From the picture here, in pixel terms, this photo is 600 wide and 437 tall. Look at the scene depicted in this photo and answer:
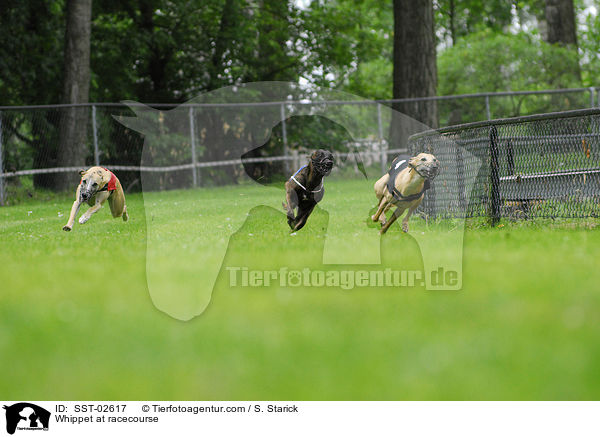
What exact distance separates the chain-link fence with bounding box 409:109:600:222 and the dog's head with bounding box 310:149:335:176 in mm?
2746

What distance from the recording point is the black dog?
7.19m

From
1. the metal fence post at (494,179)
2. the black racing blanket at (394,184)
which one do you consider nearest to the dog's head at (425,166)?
the black racing blanket at (394,184)

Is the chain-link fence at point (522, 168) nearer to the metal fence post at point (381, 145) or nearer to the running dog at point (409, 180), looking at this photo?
the running dog at point (409, 180)

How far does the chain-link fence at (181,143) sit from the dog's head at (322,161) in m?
8.74

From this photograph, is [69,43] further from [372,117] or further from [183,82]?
[372,117]

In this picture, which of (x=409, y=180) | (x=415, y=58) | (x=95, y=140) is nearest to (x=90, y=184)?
(x=409, y=180)

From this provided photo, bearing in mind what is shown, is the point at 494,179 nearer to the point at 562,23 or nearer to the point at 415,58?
the point at 415,58

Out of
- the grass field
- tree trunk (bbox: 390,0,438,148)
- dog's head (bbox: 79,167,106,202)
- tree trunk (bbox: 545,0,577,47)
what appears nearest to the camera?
the grass field

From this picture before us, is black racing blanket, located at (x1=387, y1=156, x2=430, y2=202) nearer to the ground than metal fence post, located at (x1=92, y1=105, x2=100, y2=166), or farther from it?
nearer to the ground

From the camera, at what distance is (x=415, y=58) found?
19.4 meters

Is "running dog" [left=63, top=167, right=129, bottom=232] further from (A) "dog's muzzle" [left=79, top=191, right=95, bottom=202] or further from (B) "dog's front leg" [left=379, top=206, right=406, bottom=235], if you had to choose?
(B) "dog's front leg" [left=379, top=206, right=406, bottom=235]

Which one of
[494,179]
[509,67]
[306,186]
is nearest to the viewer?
[306,186]

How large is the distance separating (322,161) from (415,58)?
13.0 meters
